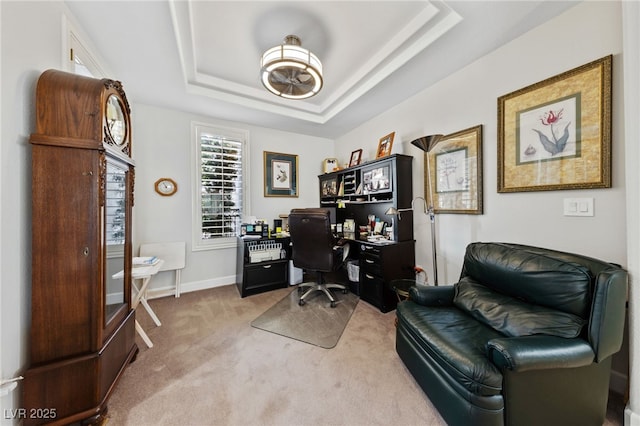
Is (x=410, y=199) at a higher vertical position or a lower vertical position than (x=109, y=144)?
lower

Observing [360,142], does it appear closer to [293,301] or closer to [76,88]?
[293,301]

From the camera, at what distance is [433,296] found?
1.81 m

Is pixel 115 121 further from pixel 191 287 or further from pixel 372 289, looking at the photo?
pixel 372 289

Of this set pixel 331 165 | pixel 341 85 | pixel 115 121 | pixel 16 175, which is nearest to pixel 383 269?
pixel 331 165

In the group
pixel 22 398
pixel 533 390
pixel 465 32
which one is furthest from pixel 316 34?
pixel 22 398

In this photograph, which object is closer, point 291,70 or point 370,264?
point 291,70

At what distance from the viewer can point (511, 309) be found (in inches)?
56.2

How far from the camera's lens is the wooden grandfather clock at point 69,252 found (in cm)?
116

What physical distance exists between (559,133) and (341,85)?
88.8 inches

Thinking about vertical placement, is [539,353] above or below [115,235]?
below

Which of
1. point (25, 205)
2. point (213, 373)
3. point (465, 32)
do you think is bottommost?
point (213, 373)

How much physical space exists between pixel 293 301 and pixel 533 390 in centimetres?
232

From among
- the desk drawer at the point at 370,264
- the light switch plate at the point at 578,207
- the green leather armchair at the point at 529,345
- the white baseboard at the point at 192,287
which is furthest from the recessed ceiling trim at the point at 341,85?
the white baseboard at the point at 192,287

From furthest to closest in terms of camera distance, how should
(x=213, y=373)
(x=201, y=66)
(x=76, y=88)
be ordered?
(x=201, y=66), (x=213, y=373), (x=76, y=88)
